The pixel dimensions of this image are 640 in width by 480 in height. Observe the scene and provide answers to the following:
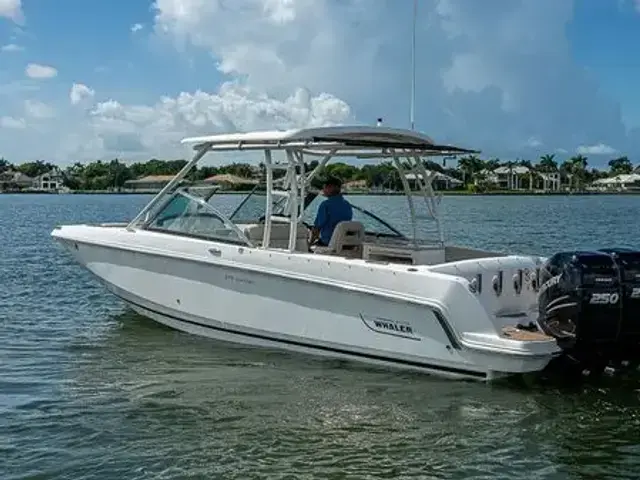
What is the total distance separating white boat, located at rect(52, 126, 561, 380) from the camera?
28.3 feet

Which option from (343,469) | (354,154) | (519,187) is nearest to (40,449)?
(343,469)

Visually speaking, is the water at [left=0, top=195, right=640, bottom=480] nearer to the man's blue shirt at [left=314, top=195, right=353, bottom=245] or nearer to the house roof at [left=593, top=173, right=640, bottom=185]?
the man's blue shirt at [left=314, top=195, right=353, bottom=245]

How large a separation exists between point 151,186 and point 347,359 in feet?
13.8

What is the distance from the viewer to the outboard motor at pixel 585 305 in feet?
26.5

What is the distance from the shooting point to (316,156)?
469 inches

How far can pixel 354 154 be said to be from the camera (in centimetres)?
1173

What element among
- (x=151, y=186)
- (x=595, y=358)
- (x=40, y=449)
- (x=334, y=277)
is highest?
(x=151, y=186)

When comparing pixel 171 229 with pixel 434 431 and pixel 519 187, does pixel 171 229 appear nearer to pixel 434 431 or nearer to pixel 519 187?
pixel 434 431

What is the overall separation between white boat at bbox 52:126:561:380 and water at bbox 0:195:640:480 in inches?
11.0

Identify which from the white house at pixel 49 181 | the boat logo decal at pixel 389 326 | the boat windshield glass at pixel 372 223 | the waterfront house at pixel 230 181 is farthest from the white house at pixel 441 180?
the white house at pixel 49 181

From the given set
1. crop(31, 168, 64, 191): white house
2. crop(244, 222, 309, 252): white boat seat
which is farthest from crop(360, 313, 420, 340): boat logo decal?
crop(31, 168, 64, 191): white house

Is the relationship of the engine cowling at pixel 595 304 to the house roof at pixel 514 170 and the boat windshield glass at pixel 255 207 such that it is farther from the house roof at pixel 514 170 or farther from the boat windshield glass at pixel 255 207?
the house roof at pixel 514 170

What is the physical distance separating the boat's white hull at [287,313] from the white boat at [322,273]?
0.01 metres

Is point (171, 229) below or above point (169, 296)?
above
